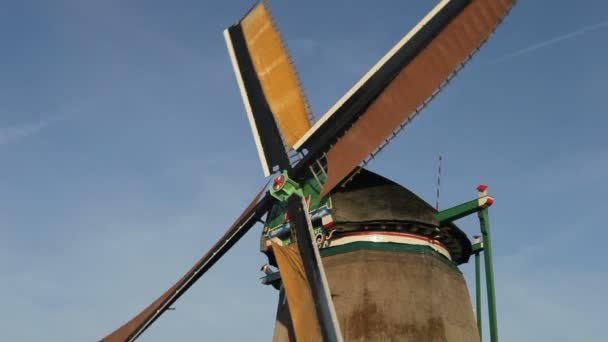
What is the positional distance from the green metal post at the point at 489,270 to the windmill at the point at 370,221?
0.85 feet

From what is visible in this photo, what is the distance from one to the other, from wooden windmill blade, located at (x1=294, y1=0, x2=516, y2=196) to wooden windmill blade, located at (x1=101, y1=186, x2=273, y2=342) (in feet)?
9.03

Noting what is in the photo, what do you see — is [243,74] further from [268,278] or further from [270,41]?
[268,278]

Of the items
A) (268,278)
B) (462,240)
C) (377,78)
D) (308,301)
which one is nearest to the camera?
(308,301)

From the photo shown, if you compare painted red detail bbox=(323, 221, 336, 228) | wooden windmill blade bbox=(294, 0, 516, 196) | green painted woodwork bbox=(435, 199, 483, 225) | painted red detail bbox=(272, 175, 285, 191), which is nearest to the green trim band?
painted red detail bbox=(323, 221, 336, 228)

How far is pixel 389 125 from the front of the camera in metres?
16.3

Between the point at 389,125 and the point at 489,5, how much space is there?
150 inches

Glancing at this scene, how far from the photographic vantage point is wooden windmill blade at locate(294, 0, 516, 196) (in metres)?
16.3

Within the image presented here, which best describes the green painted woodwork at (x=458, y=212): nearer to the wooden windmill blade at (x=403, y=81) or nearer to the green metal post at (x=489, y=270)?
the green metal post at (x=489, y=270)

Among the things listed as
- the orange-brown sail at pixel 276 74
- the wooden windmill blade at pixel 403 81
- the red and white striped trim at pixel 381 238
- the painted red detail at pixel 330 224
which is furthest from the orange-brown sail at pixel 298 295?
the orange-brown sail at pixel 276 74

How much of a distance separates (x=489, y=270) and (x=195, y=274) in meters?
8.11

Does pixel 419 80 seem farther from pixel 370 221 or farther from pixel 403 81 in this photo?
pixel 370 221

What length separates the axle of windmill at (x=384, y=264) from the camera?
1606 centimetres

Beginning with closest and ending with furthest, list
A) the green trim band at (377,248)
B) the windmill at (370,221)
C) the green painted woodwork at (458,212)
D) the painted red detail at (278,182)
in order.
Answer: the windmill at (370,221), the green trim band at (377,248), the green painted woodwork at (458,212), the painted red detail at (278,182)

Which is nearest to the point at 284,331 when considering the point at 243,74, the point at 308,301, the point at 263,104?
the point at 308,301
